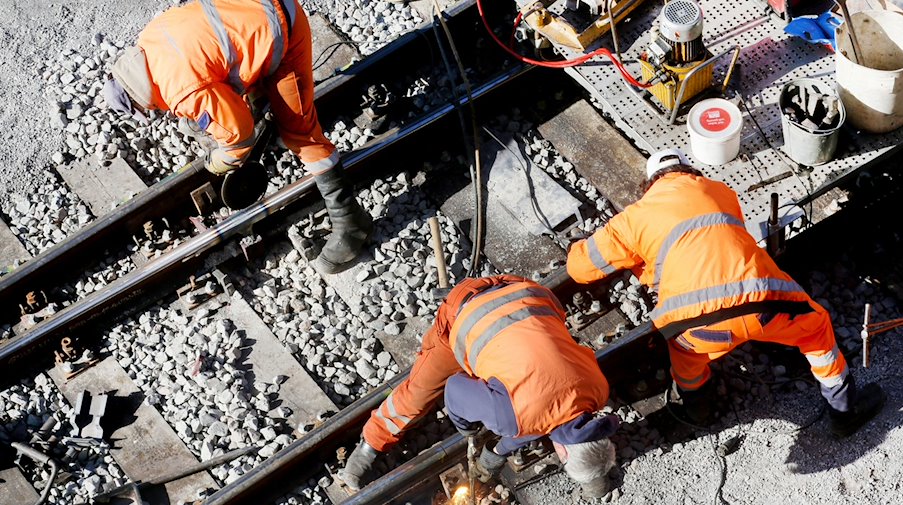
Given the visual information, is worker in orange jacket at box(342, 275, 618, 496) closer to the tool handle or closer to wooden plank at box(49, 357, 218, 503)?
the tool handle

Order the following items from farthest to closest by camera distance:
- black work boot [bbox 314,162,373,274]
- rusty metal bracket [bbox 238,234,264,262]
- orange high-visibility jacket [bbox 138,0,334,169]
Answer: rusty metal bracket [bbox 238,234,264,262], black work boot [bbox 314,162,373,274], orange high-visibility jacket [bbox 138,0,334,169]

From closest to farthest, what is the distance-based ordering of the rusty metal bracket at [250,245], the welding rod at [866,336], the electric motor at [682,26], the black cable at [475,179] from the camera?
1. the welding rod at [866,336]
2. the electric motor at [682,26]
3. the black cable at [475,179]
4. the rusty metal bracket at [250,245]

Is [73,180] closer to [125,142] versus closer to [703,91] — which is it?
[125,142]

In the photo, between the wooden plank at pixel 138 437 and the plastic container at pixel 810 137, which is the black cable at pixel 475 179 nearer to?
the plastic container at pixel 810 137

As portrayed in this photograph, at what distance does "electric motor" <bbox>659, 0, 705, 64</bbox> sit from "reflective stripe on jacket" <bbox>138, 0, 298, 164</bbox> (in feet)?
7.94

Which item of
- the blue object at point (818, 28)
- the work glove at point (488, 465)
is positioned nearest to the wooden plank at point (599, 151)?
the blue object at point (818, 28)

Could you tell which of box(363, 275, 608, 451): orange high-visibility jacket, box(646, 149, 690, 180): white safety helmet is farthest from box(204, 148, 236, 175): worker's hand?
box(646, 149, 690, 180): white safety helmet

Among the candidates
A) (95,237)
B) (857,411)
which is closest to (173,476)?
(95,237)

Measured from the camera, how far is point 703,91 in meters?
8.01

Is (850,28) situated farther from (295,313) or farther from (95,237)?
(95,237)

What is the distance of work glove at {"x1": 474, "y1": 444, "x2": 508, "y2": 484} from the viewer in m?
6.87

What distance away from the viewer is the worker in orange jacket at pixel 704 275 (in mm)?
6152

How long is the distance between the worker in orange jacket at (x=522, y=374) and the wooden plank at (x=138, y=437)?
2016 mm

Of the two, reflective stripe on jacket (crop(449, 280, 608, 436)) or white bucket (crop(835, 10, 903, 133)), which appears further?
white bucket (crop(835, 10, 903, 133))
